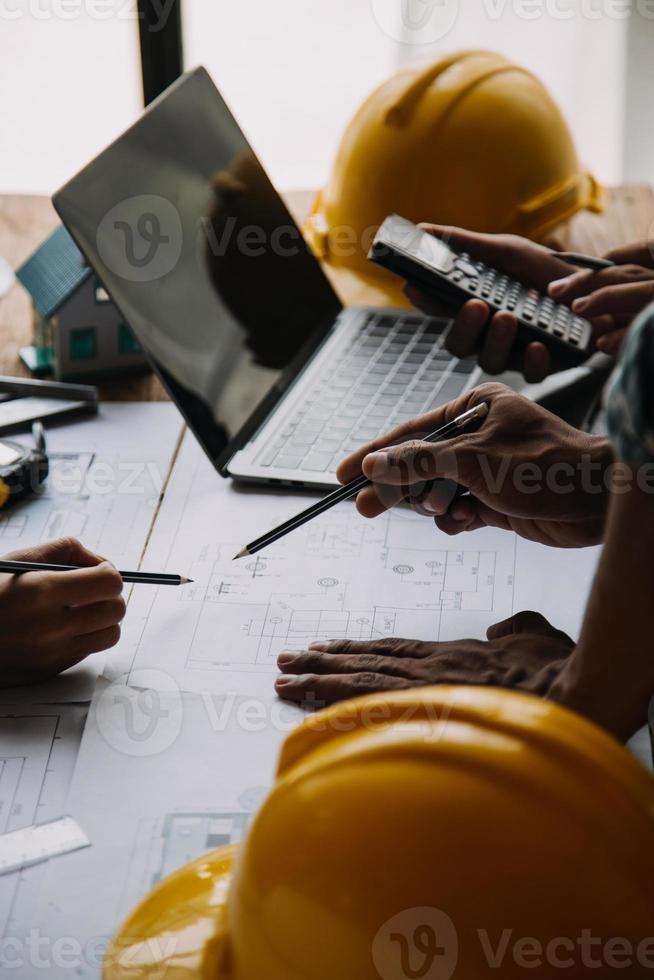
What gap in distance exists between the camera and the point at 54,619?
2.69 feet

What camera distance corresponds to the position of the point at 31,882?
0.66 meters

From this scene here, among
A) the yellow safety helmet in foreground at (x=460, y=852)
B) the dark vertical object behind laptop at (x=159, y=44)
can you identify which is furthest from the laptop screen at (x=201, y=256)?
the dark vertical object behind laptop at (x=159, y=44)

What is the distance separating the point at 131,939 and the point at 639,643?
1.09ft

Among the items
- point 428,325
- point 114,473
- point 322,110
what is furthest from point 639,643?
point 322,110

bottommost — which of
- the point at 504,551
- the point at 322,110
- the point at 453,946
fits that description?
the point at 322,110

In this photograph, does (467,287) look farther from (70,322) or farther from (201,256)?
(70,322)

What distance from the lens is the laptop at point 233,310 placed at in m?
1.02

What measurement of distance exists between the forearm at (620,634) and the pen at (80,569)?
334 millimetres

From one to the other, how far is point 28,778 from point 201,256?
0.58m

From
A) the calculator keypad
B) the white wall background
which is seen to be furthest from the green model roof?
the white wall background

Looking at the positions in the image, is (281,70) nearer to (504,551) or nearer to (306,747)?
(504,551)

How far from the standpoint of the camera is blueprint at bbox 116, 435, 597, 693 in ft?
2.81

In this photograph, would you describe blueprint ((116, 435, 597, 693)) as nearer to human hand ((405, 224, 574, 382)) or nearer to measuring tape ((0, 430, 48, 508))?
measuring tape ((0, 430, 48, 508))
